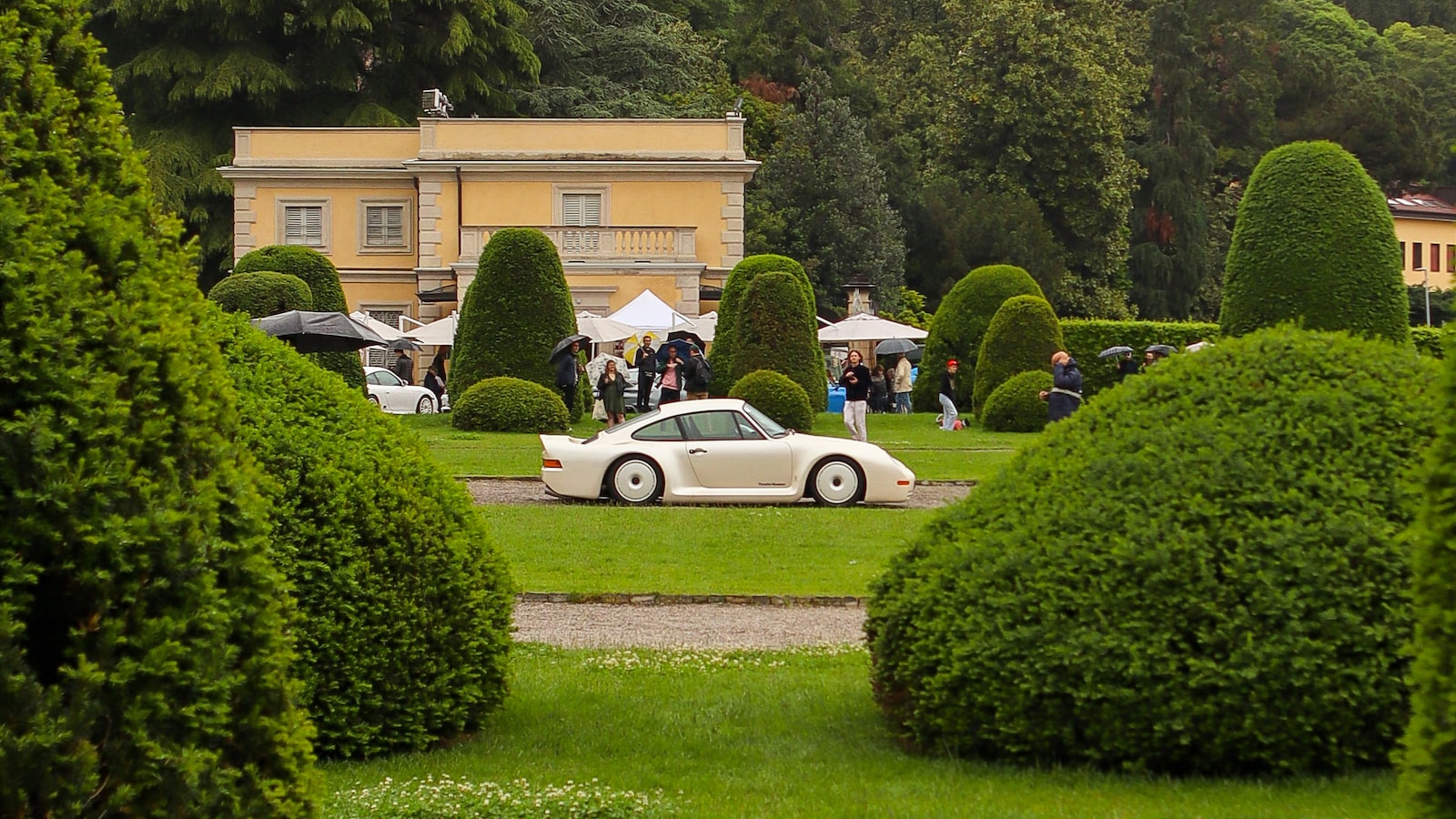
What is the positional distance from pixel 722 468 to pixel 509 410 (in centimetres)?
1049

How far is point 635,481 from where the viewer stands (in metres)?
19.4

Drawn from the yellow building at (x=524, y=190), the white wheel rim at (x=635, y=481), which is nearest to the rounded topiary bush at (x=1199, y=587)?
the white wheel rim at (x=635, y=481)

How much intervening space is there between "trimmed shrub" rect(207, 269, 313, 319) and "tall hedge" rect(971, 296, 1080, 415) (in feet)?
44.8

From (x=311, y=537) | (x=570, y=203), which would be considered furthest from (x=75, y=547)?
(x=570, y=203)

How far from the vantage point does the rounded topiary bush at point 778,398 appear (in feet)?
96.7

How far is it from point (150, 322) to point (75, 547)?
0.52 meters

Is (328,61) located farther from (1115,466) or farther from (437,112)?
(1115,466)

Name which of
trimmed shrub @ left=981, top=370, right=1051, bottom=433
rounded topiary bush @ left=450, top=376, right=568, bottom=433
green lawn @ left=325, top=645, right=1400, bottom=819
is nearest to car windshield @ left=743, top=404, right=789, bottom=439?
rounded topiary bush @ left=450, top=376, right=568, bottom=433

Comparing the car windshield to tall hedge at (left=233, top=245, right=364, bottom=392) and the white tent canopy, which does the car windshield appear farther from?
the white tent canopy

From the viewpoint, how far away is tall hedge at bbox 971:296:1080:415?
33.3 metres

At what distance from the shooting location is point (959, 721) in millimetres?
6375

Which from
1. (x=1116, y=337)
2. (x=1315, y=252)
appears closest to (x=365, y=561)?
(x=1315, y=252)

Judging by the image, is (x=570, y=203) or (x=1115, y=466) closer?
(x=1115, y=466)

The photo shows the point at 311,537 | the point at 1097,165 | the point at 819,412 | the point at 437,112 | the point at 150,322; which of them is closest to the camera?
the point at 150,322
